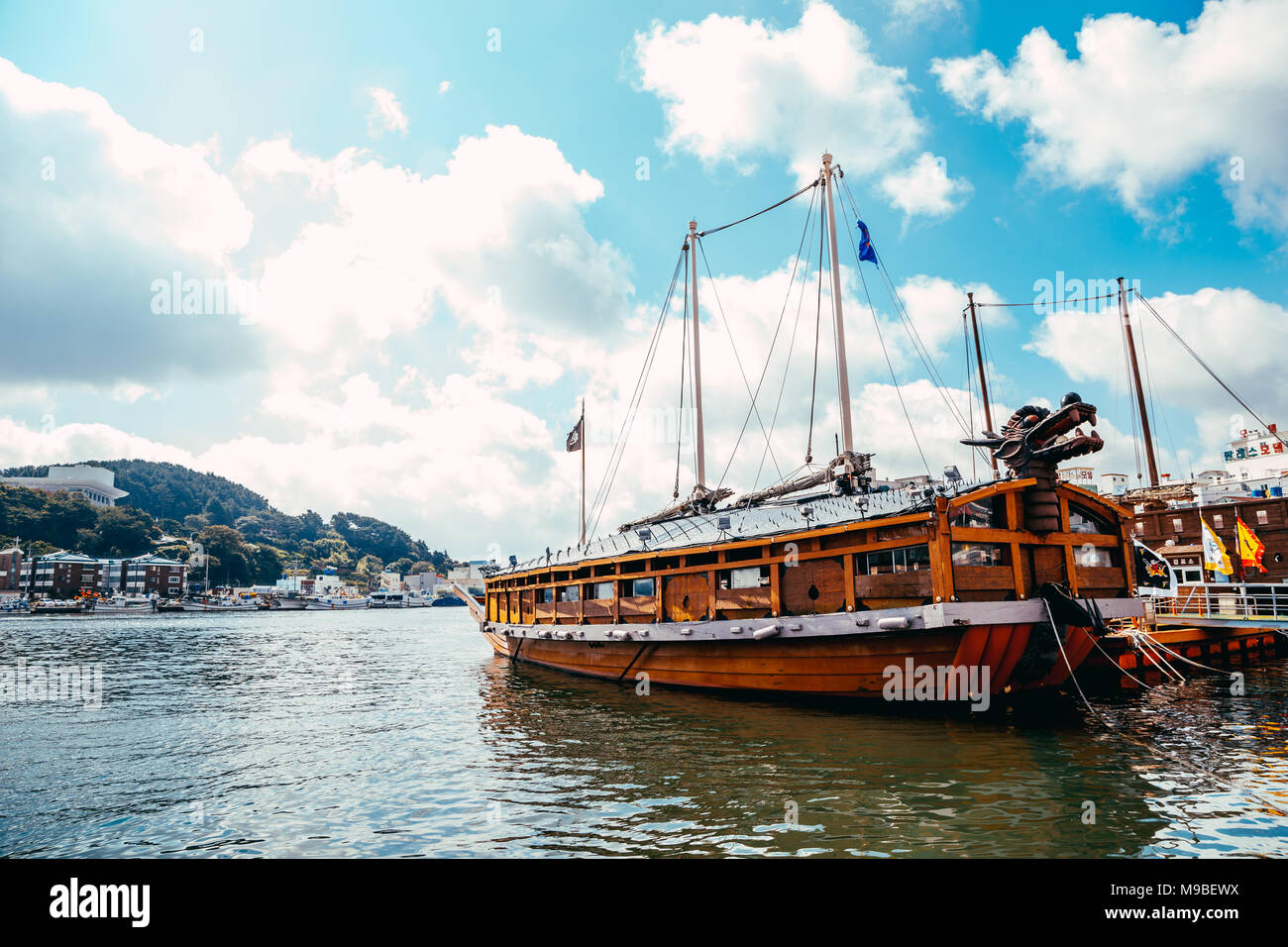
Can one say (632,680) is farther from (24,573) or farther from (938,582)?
(24,573)

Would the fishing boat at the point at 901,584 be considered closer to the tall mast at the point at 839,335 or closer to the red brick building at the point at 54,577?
the tall mast at the point at 839,335

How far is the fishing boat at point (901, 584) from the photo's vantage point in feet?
44.6

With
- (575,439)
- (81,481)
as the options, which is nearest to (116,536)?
(81,481)

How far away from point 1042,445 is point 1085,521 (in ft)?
10.2

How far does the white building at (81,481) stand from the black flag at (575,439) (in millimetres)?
201030

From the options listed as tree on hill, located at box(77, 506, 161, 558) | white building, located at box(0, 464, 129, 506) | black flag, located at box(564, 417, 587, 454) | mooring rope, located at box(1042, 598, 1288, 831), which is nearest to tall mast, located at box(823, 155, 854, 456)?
mooring rope, located at box(1042, 598, 1288, 831)

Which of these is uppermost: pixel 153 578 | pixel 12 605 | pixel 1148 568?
pixel 153 578

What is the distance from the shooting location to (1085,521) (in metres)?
16.2

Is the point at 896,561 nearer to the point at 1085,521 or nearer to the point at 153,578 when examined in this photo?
the point at 1085,521

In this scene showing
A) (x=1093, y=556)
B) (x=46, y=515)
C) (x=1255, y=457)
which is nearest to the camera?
(x=1093, y=556)

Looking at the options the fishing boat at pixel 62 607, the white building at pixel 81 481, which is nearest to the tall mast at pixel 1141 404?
the fishing boat at pixel 62 607
